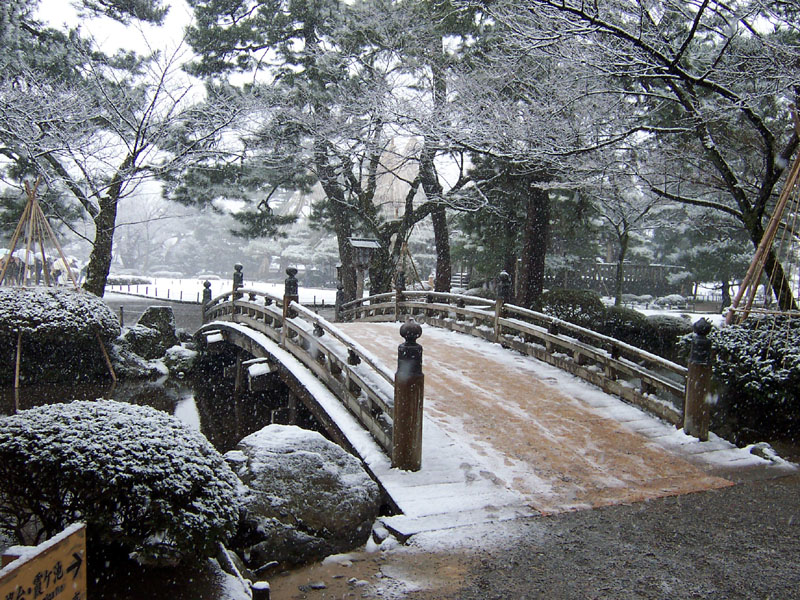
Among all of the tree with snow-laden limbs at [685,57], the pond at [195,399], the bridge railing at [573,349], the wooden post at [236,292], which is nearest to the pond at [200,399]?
the pond at [195,399]

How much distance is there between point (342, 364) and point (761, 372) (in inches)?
224

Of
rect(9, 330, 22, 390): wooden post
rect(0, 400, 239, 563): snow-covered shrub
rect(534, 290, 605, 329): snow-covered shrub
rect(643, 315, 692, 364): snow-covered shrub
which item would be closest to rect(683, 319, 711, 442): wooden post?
rect(0, 400, 239, 563): snow-covered shrub

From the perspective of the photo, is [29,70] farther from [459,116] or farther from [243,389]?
[459,116]

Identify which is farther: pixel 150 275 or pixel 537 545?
pixel 150 275

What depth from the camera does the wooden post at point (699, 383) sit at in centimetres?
758

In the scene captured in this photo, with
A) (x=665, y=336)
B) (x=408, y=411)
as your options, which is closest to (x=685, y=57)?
(x=665, y=336)

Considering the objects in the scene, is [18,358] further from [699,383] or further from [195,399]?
[699,383]

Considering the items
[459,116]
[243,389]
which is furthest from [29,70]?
[459,116]

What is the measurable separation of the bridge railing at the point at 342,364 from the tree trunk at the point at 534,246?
7318mm

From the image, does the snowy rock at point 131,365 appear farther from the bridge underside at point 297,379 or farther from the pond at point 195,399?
the bridge underside at point 297,379

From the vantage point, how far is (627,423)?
8320mm

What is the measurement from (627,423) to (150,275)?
57384 mm

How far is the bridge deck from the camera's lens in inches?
234

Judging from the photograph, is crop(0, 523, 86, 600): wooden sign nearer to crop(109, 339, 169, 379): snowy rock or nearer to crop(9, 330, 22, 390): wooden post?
crop(9, 330, 22, 390): wooden post
